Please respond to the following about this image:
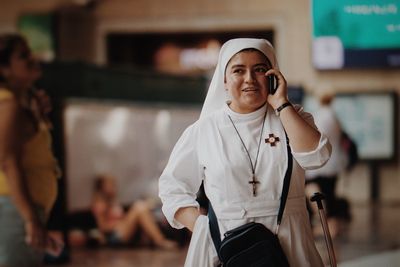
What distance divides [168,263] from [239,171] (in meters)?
5.63

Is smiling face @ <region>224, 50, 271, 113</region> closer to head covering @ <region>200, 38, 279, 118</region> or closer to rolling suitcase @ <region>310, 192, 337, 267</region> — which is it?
head covering @ <region>200, 38, 279, 118</region>

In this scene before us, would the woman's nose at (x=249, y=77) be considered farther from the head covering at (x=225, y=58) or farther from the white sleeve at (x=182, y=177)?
the white sleeve at (x=182, y=177)

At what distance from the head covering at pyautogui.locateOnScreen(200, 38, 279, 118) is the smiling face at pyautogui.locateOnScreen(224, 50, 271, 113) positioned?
0.02 meters

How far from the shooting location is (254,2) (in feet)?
54.7

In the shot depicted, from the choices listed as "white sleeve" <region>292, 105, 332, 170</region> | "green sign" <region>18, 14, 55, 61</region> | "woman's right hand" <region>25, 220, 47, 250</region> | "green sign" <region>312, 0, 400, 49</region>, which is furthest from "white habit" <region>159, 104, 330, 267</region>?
"green sign" <region>18, 14, 55, 61</region>

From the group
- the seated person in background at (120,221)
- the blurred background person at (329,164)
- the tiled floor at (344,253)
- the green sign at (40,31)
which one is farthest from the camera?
the green sign at (40,31)

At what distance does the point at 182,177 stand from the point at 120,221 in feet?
22.1

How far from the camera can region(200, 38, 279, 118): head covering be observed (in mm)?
2900

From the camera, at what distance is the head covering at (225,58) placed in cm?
290

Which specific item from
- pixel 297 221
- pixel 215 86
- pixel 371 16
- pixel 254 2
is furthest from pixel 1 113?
pixel 254 2

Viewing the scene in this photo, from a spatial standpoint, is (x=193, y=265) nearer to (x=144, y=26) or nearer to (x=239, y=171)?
(x=239, y=171)

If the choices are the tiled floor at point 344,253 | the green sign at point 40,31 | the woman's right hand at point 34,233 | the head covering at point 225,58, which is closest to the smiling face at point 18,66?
the woman's right hand at point 34,233

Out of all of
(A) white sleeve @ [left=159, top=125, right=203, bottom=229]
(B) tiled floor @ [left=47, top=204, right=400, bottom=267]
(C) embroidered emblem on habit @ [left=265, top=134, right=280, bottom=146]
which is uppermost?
(C) embroidered emblem on habit @ [left=265, top=134, right=280, bottom=146]

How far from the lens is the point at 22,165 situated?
393cm
